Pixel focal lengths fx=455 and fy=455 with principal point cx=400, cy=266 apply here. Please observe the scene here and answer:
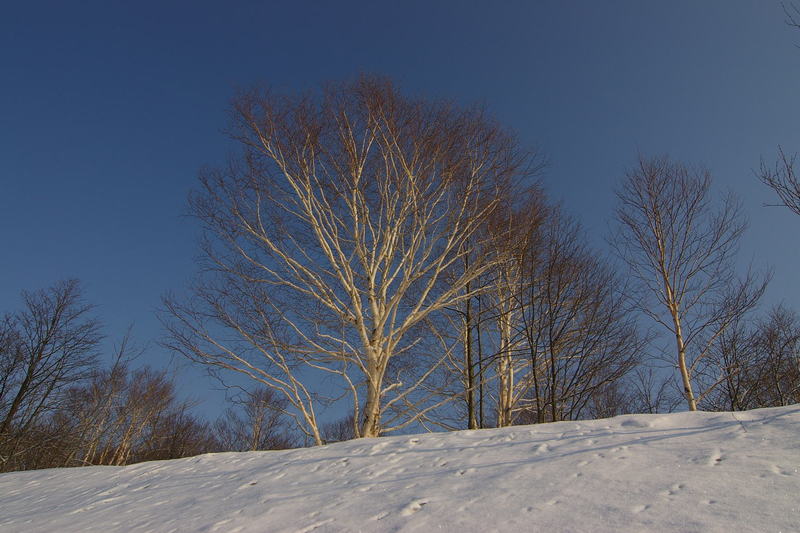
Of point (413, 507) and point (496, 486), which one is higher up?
point (496, 486)

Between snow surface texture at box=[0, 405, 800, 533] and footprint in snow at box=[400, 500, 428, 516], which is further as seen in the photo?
footprint in snow at box=[400, 500, 428, 516]

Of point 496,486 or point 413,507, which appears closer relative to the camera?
point 413,507

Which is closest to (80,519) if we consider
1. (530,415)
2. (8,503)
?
(8,503)

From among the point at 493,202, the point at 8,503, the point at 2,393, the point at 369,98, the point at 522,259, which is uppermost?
the point at 369,98

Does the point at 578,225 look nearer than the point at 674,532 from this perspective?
No

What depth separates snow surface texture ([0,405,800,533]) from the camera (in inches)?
103

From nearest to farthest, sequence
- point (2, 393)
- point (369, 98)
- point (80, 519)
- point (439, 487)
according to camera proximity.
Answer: point (439, 487) → point (80, 519) → point (369, 98) → point (2, 393)

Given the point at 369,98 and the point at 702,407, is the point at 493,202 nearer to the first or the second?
the point at 369,98

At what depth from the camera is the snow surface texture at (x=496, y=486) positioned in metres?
2.62

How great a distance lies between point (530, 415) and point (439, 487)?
13582 mm

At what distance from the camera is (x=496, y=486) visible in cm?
326

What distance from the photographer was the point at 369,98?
8.24 meters

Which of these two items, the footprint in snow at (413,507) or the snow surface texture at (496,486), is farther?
the footprint in snow at (413,507)

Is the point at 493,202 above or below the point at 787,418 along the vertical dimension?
above
